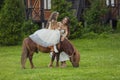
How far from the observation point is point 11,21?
90.3 feet

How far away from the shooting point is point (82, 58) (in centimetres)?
1928

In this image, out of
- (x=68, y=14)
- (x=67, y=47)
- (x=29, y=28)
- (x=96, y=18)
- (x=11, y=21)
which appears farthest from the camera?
(x=96, y=18)

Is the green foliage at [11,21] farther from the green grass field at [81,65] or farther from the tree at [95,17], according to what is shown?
the tree at [95,17]

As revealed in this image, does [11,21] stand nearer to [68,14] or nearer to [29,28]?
[29,28]

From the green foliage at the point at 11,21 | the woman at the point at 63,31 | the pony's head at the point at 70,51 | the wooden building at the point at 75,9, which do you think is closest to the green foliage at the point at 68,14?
the green foliage at the point at 11,21

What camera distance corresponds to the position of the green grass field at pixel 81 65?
44.5 ft

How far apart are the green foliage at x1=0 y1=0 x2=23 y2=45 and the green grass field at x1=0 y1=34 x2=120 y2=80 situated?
1337mm

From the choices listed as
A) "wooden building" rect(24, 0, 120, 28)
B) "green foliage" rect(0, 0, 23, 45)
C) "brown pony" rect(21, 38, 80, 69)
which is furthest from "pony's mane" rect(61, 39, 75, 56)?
"wooden building" rect(24, 0, 120, 28)

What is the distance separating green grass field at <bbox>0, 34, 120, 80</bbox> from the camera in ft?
44.5

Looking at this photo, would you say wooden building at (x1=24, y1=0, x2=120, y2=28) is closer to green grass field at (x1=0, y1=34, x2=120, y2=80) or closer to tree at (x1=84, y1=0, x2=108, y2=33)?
tree at (x1=84, y1=0, x2=108, y2=33)

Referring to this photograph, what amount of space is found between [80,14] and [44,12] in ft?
9.79

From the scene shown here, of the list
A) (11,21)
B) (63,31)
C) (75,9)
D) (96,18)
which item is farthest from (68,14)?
(63,31)

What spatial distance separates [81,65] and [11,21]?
37.6 feet

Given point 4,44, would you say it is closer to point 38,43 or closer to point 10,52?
point 10,52
